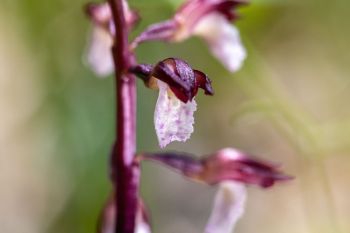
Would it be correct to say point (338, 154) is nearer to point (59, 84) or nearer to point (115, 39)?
point (59, 84)

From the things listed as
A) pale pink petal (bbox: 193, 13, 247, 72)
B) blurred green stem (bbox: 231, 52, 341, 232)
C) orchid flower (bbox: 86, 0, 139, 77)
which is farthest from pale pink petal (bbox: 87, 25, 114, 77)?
blurred green stem (bbox: 231, 52, 341, 232)

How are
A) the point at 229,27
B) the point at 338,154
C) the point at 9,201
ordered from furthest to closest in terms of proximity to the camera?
the point at 338,154 < the point at 9,201 < the point at 229,27

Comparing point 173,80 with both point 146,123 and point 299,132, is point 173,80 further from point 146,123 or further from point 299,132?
point 146,123

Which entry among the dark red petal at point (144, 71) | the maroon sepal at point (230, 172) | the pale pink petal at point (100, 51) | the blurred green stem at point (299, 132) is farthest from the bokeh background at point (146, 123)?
the dark red petal at point (144, 71)

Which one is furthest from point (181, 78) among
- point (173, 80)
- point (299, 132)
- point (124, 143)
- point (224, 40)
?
point (299, 132)

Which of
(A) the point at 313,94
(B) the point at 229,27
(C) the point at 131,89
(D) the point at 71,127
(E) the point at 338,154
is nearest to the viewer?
(C) the point at 131,89

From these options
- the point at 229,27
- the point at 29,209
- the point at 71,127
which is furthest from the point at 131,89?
the point at 29,209

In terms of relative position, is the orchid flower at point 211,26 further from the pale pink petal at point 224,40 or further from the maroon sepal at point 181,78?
the maroon sepal at point 181,78
